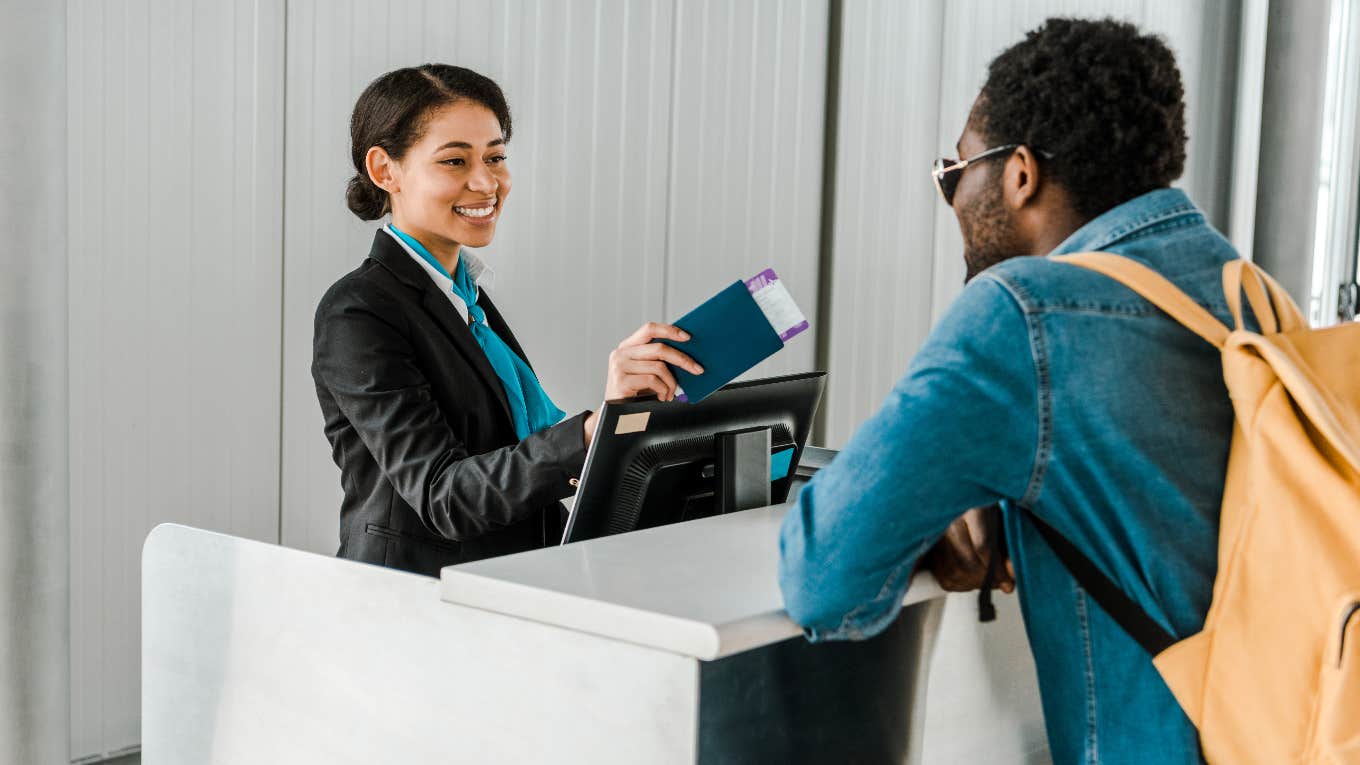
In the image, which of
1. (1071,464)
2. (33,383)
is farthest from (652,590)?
(33,383)

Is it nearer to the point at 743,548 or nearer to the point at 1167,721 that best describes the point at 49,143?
the point at 743,548

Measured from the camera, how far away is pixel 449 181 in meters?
2.29

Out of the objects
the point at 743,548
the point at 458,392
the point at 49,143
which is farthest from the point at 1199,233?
the point at 49,143

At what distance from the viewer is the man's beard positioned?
145cm

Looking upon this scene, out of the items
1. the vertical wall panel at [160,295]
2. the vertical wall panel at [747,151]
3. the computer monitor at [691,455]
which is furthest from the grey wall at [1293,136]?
the computer monitor at [691,455]

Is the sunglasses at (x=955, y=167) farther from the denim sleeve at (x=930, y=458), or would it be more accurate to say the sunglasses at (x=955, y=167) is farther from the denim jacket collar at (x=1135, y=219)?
the denim sleeve at (x=930, y=458)

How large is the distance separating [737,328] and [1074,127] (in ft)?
1.63

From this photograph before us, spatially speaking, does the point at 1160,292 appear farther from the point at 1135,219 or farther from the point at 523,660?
the point at 523,660

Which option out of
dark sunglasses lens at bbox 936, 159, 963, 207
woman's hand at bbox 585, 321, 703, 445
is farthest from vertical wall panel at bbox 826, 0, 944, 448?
dark sunglasses lens at bbox 936, 159, 963, 207

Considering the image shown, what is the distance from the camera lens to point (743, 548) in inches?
62.1

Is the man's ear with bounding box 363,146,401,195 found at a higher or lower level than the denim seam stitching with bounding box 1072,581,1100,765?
higher

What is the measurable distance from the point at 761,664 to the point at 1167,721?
397mm

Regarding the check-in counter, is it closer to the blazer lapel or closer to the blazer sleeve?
the blazer sleeve

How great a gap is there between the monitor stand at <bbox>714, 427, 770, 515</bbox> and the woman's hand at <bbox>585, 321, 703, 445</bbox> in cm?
19
